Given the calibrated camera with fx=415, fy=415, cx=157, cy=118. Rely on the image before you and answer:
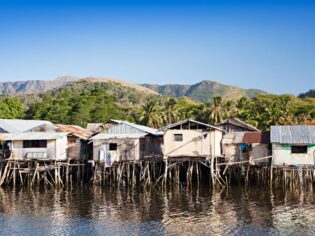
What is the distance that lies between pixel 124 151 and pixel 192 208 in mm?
10269

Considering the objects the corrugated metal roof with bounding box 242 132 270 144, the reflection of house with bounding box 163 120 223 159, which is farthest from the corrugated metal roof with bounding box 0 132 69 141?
the corrugated metal roof with bounding box 242 132 270 144

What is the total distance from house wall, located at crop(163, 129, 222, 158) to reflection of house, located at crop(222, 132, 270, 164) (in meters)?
1.59

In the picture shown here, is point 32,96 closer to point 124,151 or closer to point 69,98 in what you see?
point 69,98

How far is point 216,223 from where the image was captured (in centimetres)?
2111

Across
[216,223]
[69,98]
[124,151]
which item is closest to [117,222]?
[216,223]

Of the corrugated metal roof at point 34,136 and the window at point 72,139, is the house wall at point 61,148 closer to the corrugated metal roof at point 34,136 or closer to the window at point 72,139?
the window at point 72,139

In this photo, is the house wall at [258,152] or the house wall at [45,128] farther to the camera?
the house wall at [45,128]

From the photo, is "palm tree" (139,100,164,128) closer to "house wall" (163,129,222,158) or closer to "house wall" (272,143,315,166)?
"house wall" (163,129,222,158)

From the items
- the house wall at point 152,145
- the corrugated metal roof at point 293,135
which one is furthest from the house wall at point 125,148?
the corrugated metal roof at point 293,135

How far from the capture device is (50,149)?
34.0 meters

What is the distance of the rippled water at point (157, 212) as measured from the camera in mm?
20156

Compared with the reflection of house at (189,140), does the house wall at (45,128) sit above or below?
above

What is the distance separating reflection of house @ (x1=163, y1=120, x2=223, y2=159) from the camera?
31.4 metres

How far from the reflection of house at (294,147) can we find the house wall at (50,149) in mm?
16879
